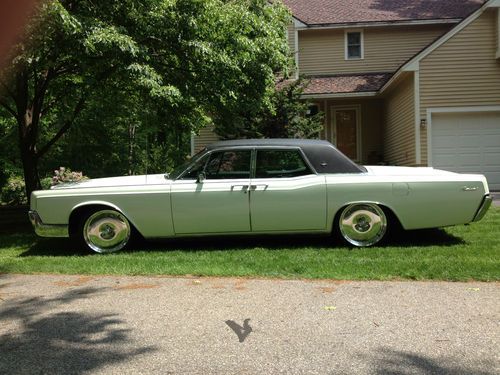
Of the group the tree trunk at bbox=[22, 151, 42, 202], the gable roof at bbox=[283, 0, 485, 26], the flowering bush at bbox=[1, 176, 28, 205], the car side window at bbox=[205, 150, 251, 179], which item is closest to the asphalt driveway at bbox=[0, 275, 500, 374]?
the car side window at bbox=[205, 150, 251, 179]

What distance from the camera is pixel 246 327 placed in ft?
12.7

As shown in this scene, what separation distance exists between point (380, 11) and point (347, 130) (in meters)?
4.58

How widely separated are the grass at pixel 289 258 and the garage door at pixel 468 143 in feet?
21.5

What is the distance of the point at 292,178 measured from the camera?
660 centimetres

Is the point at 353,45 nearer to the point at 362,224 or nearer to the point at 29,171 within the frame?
the point at 29,171

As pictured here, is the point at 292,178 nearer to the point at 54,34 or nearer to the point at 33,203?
the point at 33,203

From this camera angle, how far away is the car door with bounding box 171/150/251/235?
649 cm

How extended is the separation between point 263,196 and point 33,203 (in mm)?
3062

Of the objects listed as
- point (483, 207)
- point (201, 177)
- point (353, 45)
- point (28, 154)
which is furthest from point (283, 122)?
point (483, 207)

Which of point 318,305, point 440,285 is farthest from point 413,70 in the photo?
point 318,305

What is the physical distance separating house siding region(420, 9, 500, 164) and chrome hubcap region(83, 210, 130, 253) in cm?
986

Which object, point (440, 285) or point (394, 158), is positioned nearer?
point (440, 285)

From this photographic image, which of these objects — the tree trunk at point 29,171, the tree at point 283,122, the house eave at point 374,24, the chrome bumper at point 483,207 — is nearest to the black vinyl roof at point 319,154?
the chrome bumper at point 483,207

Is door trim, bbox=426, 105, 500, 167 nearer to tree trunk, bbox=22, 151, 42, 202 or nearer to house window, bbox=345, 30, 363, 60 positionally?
house window, bbox=345, 30, 363, 60
